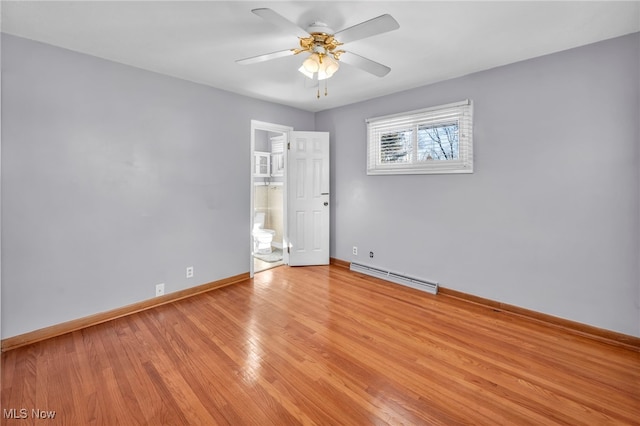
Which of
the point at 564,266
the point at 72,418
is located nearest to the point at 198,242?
the point at 72,418

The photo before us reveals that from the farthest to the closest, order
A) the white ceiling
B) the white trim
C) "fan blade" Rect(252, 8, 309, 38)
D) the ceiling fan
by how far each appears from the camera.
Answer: the white trim, the white ceiling, the ceiling fan, "fan blade" Rect(252, 8, 309, 38)

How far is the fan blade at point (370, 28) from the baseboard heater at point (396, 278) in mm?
2752

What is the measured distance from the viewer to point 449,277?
3291 mm

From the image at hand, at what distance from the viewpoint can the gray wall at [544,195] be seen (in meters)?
2.29

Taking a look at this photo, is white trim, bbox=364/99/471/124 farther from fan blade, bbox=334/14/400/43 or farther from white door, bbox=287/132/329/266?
fan blade, bbox=334/14/400/43

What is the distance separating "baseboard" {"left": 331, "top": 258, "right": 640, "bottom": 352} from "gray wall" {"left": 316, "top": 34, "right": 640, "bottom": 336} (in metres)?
0.05

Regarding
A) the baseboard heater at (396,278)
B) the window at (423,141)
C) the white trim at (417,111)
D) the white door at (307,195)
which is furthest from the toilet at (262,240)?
the white trim at (417,111)

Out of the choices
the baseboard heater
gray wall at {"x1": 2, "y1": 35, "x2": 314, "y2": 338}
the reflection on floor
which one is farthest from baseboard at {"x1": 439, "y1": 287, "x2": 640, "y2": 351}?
gray wall at {"x1": 2, "y1": 35, "x2": 314, "y2": 338}

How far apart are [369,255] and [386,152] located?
1.46 meters

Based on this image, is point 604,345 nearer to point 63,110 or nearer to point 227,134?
point 227,134

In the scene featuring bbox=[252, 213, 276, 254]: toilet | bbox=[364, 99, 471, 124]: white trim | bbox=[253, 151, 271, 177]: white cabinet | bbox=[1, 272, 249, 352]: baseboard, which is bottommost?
bbox=[1, 272, 249, 352]: baseboard

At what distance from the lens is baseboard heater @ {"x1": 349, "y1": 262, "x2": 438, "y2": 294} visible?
341cm

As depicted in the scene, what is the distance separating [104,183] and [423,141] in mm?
3425

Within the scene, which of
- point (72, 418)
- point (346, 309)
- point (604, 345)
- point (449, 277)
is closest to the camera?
point (72, 418)
